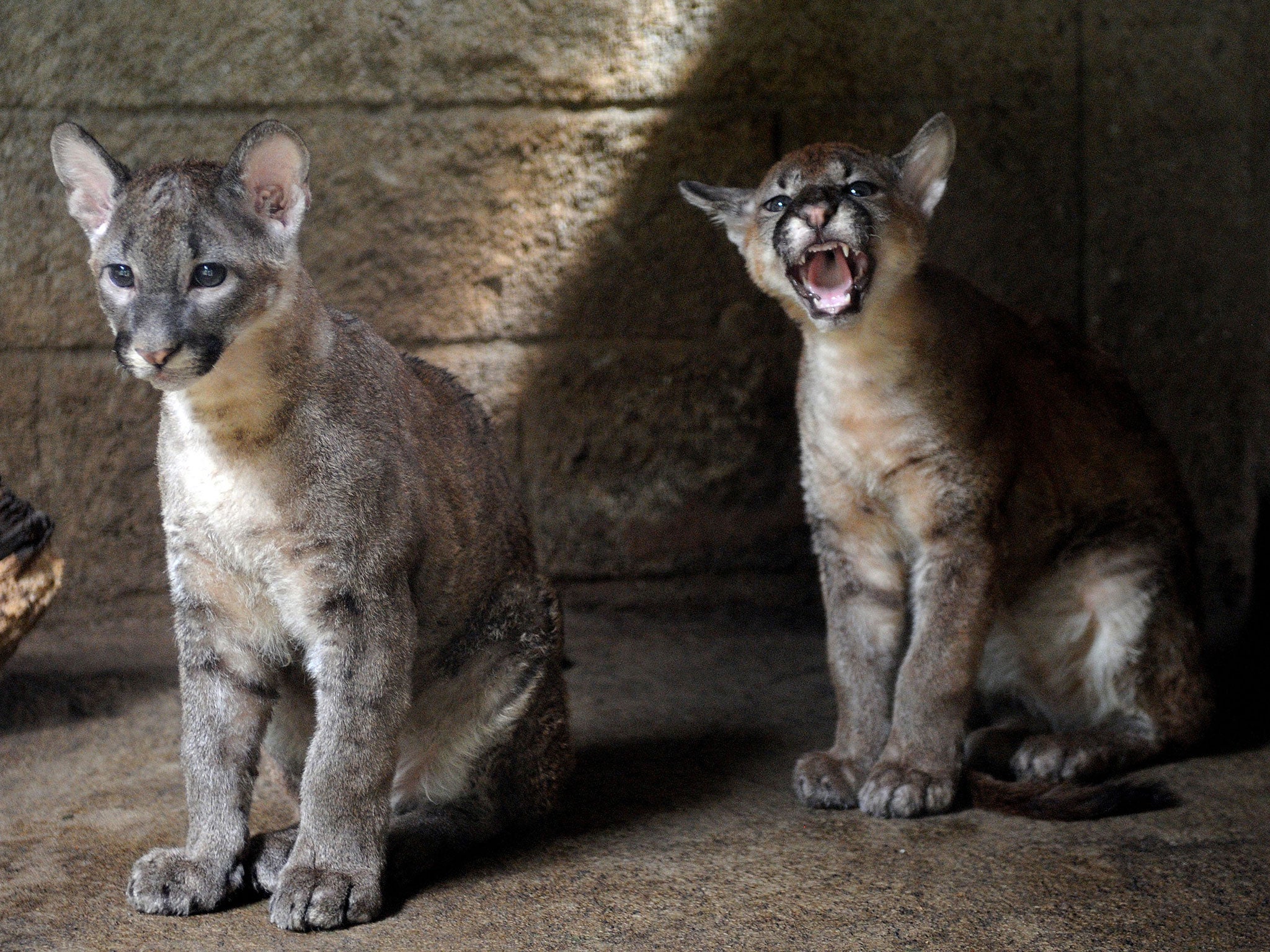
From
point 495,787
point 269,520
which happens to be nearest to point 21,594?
point 269,520

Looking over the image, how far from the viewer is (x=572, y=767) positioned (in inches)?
143

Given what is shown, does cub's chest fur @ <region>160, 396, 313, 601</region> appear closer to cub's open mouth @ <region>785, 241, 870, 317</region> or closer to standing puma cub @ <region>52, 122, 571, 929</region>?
standing puma cub @ <region>52, 122, 571, 929</region>

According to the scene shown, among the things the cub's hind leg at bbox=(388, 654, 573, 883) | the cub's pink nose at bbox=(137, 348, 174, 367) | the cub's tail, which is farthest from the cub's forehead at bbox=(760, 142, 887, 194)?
the cub's pink nose at bbox=(137, 348, 174, 367)

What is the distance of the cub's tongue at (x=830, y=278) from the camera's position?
3.62 meters

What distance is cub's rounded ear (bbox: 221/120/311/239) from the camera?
2.95 m

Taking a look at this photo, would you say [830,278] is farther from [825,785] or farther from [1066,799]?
[1066,799]

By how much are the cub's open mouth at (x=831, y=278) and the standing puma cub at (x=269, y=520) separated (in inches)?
44.5

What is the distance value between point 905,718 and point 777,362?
2.21m

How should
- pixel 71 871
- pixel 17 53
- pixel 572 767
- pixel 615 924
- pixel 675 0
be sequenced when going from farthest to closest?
pixel 675 0 < pixel 17 53 < pixel 572 767 < pixel 71 871 < pixel 615 924

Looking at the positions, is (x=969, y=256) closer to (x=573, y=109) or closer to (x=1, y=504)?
(x=573, y=109)

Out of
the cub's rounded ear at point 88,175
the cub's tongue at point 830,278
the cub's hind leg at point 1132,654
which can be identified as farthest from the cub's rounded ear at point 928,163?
the cub's rounded ear at point 88,175

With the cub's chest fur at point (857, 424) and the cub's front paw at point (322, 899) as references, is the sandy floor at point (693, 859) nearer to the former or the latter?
the cub's front paw at point (322, 899)

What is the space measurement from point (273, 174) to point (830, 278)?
1506 millimetres

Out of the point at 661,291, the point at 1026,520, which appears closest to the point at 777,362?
the point at 661,291
